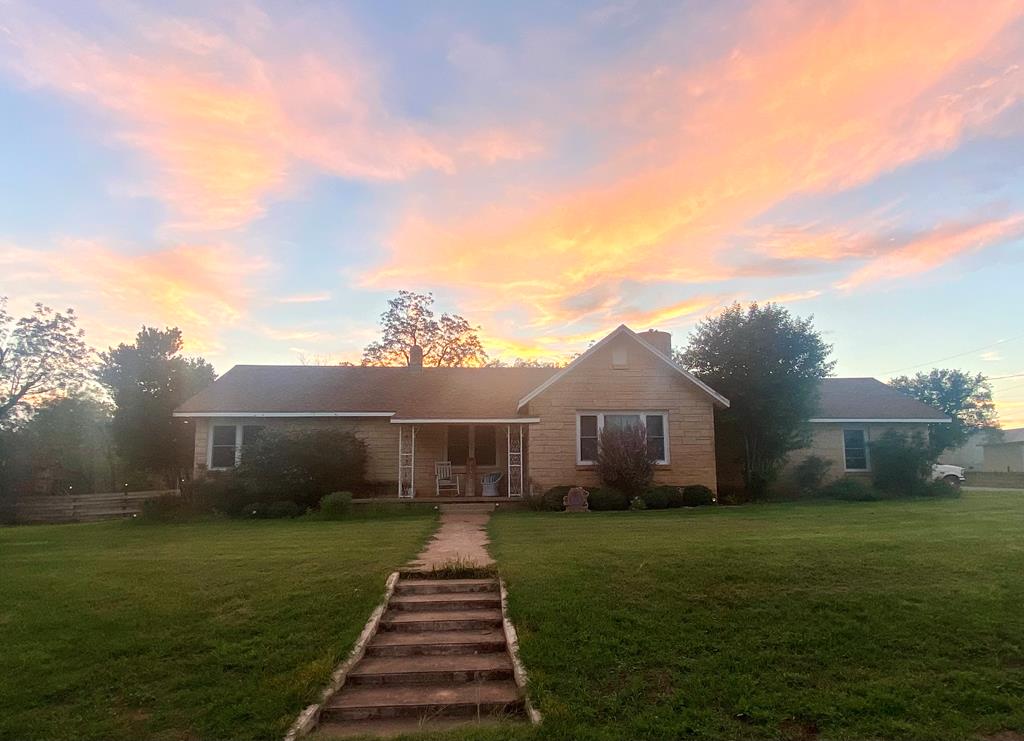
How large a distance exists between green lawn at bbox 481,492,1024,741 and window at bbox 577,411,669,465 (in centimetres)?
944

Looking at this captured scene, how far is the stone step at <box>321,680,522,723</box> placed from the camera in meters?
5.04

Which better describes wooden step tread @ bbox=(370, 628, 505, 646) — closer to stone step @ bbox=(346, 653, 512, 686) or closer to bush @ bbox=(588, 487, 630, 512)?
stone step @ bbox=(346, 653, 512, 686)

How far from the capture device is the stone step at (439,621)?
6.70 meters

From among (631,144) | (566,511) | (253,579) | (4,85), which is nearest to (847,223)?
(631,144)

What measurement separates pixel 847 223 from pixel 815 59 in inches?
188

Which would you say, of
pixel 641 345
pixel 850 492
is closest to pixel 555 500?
pixel 641 345

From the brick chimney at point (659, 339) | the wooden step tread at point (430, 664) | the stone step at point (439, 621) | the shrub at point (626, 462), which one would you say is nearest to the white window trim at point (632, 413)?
the shrub at point (626, 462)

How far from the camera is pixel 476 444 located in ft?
70.8

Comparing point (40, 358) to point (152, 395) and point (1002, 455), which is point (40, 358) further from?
point (1002, 455)

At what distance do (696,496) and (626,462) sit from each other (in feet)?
7.85

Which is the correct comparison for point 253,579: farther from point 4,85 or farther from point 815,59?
point 815,59

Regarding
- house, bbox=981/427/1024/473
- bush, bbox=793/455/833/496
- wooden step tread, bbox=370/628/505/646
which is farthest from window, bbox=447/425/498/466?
house, bbox=981/427/1024/473

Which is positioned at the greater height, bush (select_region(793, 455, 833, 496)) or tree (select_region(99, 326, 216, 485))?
tree (select_region(99, 326, 216, 485))

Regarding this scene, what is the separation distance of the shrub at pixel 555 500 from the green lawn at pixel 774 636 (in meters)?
7.39
